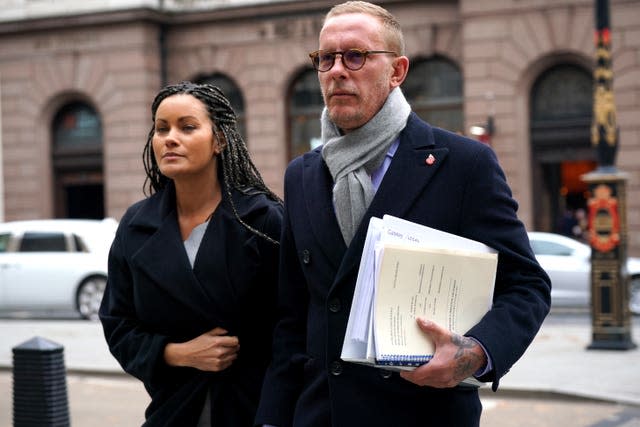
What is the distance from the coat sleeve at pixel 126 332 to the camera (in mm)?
3889

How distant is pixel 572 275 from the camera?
18.0 m

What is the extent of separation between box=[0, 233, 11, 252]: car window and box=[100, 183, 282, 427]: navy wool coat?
15631 millimetres

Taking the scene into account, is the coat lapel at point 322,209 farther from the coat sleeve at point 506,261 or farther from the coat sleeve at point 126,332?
the coat sleeve at point 126,332

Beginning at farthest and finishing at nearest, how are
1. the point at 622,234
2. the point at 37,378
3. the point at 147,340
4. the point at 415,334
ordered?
the point at 622,234
the point at 37,378
the point at 147,340
the point at 415,334

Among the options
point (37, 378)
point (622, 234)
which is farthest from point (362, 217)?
point (622, 234)

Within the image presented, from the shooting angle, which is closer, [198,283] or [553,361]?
[198,283]

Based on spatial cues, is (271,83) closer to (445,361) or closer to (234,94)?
(234,94)

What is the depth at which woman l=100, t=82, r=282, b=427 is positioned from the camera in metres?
3.88

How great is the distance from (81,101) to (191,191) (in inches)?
1077

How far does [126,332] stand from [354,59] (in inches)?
53.4

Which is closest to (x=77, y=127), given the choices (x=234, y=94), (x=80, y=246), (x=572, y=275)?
(x=234, y=94)

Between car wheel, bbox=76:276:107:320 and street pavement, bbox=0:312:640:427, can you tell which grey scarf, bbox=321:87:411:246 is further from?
car wheel, bbox=76:276:107:320

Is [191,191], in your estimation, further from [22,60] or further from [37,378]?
[22,60]

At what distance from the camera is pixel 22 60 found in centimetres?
3062
